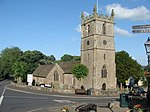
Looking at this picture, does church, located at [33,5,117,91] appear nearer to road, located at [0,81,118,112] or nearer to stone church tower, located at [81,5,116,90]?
stone church tower, located at [81,5,116,90]

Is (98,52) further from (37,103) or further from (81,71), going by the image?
(37,103)

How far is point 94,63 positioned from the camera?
56969 mm

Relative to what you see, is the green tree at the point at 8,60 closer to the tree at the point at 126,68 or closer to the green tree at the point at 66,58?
the green tree at the point at 66,58

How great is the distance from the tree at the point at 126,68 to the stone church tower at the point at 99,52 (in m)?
10.3

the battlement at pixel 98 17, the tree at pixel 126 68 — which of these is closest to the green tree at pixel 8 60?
the tree at pixel 126 68

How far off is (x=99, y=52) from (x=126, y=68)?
50.3 feet

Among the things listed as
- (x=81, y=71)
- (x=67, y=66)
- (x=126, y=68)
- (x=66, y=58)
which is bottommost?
(x=81, y=71)

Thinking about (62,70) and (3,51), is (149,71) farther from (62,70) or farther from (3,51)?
(3,51)

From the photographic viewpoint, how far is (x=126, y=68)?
6988 centimetres

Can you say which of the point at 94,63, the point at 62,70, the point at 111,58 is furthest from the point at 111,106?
the point at 62,70

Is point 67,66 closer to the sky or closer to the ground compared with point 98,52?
closer to the ground

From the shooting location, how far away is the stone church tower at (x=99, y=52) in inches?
2253

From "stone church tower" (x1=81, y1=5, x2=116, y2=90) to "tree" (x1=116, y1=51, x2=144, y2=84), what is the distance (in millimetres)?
10288

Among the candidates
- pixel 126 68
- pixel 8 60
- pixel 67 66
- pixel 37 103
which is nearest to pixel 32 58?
pixel 8 60
